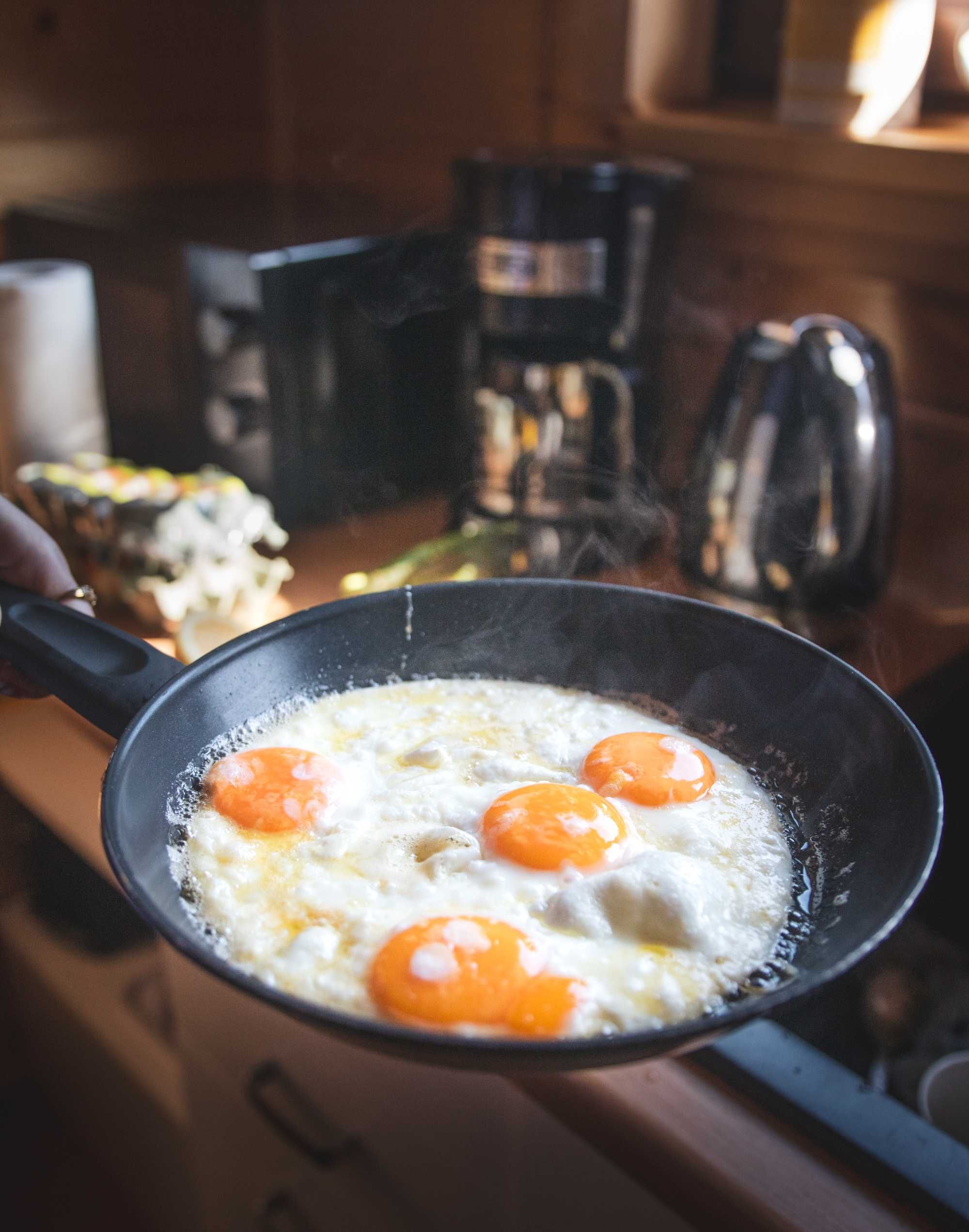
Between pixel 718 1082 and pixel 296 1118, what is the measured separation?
767 mm

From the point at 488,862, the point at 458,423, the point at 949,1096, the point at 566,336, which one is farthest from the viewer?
the point at 458,423

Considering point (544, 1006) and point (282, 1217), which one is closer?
point (544, 1006)

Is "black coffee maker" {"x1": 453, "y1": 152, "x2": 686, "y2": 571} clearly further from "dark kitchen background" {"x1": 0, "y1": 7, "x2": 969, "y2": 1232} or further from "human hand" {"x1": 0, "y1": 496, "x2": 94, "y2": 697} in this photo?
"human hand" {"x1": 0, "y1": 496, "x2": 94, "y2": 697}

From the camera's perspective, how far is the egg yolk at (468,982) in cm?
71

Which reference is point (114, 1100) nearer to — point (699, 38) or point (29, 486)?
point (29, 486)

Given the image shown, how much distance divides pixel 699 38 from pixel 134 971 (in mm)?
1956

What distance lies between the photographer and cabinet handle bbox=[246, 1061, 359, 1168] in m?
1.46

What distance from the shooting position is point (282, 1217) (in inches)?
65.3

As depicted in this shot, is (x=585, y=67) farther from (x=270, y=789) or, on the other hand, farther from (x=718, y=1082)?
(x=718, y=1082)

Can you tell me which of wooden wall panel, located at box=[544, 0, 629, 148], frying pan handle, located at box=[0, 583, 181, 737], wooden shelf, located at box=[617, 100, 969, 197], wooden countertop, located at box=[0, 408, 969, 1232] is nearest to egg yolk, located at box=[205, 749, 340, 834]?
frying pan handle, located at box=[0, 583, 181, 737]

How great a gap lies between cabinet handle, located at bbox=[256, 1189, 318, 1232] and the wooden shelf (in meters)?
1.86

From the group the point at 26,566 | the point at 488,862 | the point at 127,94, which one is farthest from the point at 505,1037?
the point at 127,94

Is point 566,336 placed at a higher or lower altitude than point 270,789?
higher

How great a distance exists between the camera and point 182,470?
7.18 feet
